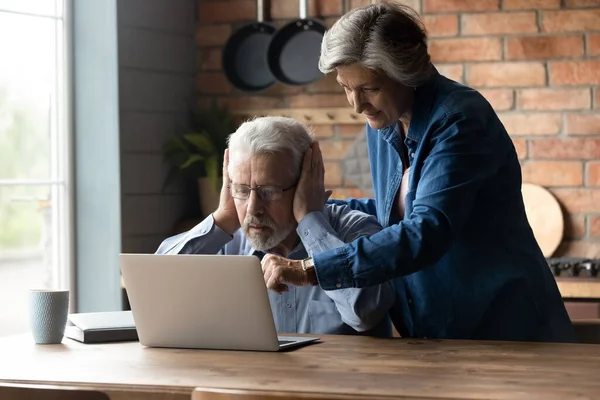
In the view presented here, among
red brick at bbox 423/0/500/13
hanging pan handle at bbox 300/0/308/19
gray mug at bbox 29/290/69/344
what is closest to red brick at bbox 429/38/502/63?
red brick at bbox 423/0/500/13

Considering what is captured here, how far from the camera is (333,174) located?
13.9 feet

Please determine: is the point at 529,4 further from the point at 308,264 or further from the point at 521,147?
the point at 308,264

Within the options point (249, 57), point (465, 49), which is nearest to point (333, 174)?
point (249, 57)

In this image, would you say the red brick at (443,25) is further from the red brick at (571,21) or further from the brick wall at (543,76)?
the red brick at (571,21)

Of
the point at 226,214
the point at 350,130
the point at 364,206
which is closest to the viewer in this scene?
the point at 226,214

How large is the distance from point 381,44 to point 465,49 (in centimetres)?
183

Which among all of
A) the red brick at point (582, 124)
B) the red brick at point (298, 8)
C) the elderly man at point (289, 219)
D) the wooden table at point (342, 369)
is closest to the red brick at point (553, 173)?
the red brick at point (582, 124)

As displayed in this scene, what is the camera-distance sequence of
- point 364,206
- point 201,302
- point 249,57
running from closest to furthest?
1. point 201,302
2. point 364,206
3. point 249,57

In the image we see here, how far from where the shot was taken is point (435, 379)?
183cm

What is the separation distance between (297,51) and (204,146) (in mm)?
555

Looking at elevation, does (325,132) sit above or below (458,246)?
above

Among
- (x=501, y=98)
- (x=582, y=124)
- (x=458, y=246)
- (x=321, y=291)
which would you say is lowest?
(x=321, y=291)

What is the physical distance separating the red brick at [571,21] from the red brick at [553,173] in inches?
20.1

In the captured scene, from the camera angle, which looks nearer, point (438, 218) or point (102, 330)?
point (438, 218)
